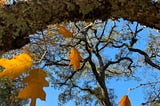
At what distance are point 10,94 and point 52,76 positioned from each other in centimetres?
196

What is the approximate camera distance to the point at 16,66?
1327 mm

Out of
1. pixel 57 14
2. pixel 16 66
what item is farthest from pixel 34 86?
pixel 57 14

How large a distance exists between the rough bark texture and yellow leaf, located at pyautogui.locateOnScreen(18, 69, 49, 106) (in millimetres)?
192

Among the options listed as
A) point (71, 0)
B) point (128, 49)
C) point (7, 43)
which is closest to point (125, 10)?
point (71, 0)

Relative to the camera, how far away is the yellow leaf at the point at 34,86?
1.33 meters

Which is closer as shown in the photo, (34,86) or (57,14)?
(34,86)

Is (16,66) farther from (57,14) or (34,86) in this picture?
(57,14)

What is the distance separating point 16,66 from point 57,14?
36 centimetres

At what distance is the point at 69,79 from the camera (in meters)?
13.4

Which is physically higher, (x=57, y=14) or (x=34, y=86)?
(x=57, y=14)

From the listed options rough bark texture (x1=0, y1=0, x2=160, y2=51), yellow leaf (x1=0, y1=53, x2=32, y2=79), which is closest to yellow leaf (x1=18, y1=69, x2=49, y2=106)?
yellow leaf (x1=0, y1=53, x2=32, y2=79)

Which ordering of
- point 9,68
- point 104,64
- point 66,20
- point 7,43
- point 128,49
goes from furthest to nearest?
point 104,64 → point 128,49 → point 66,20 → point 7,43 → point 9,68

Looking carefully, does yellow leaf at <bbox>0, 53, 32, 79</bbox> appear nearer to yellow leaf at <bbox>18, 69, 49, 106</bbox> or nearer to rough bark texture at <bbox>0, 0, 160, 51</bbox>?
yellow leaf at <bbox>18, 69, 49, 106</bbox>

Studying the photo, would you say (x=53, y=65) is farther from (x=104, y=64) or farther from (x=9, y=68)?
(x=9, y=68)
